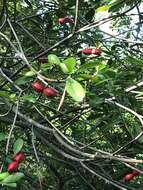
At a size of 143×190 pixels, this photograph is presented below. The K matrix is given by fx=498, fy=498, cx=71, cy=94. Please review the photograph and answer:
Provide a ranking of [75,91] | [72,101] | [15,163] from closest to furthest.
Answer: [75,91], [15,163], [72,101]

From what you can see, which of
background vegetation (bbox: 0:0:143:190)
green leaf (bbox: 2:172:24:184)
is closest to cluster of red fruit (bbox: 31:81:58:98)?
background vegetation (bbox: 0:0:143:190)

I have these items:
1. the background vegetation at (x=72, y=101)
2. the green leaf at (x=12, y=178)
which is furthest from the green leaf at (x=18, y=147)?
the green leaf at (x=12, y=178)

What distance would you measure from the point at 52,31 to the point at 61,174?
96cm

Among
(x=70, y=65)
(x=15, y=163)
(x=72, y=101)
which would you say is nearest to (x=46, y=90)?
(x=70, y=65)

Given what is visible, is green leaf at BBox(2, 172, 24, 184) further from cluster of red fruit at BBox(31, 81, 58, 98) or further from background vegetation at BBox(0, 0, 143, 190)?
cluster of red fruit at BBox(31, 81, 58, 98)

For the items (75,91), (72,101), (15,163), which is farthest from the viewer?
(72,101)

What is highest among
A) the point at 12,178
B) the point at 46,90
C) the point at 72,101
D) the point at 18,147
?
the point at 72,101

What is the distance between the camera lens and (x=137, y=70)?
8.18 ft

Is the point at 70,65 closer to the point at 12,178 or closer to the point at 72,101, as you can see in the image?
the point at 12,178

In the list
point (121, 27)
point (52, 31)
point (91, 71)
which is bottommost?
point (91, 71)

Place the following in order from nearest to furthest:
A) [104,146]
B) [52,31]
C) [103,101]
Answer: [103,101] < [104,146] < [52,31]

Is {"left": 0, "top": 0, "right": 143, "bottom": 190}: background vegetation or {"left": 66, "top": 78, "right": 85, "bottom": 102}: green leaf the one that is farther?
{"left": 0, "top": 0, "right": 143, "bottom": 190}: background vegetation

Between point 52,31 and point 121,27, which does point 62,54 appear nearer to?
point 52,31

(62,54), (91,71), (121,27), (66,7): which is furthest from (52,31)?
(121,27)
